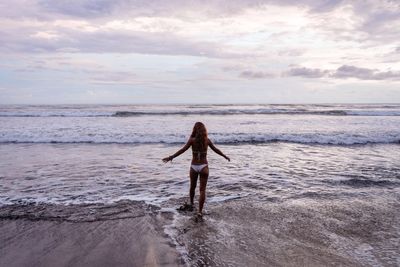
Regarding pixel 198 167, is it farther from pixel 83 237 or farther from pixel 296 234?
pixel 83 237

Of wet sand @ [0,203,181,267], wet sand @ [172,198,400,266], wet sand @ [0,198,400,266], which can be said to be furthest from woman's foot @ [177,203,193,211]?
wet sand @ [0,203,181,267]

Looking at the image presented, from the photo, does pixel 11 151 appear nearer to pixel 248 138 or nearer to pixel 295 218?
pixel 248 138

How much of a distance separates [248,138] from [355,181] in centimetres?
1006

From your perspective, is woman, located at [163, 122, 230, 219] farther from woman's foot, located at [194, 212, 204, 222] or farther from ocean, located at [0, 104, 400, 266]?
ocean, located at [0, 104, 400, 266]

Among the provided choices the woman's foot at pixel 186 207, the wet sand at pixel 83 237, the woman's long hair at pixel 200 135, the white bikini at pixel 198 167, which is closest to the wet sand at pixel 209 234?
the wet sand at pixel 83 237

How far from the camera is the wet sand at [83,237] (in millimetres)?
4523

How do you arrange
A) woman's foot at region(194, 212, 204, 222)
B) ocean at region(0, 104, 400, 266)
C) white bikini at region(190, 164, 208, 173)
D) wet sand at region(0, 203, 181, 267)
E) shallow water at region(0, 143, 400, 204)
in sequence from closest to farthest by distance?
1. wet sand at region(0, 203, 181, 267)
2. ocean at region(0, 104, 400, 266)
3. woman's foot at region(194, 212, 204, 222)
4. white bikini at region(190, 164, 208, 173)
5. shallow water at region(0, 143, 400, 204)

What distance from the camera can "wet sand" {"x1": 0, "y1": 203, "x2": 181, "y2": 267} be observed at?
4523 millimetres

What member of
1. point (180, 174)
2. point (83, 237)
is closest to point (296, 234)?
point (83, 237)

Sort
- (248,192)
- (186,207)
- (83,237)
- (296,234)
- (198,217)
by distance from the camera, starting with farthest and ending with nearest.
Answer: (248,192)
(186,207)
(198,217)
(296,234)
(83,237)

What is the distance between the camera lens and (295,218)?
6.21 meters

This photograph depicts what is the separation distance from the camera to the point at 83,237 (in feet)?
17.4

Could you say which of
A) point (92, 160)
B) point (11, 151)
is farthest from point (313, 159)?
point (11, 151)

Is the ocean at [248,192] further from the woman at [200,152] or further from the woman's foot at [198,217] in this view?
the woman at [200,152]
